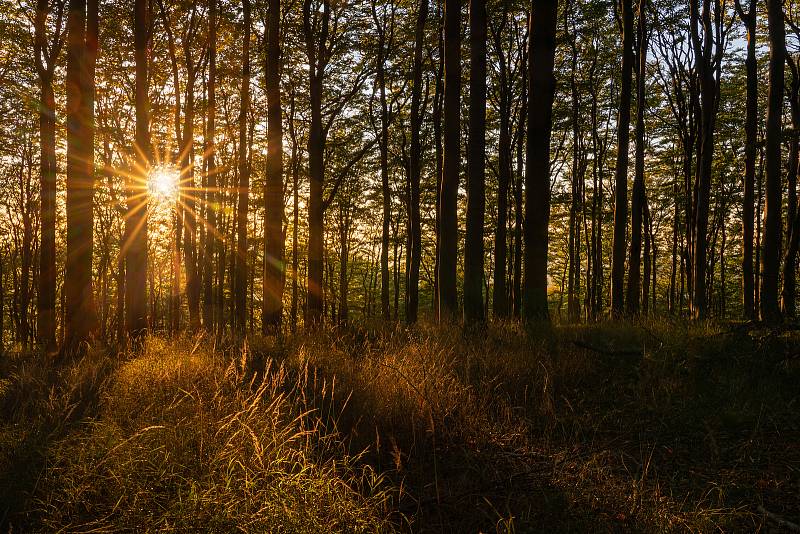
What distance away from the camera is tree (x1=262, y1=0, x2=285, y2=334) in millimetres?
10461

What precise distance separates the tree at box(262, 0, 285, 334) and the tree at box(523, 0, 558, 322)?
17.9 ft

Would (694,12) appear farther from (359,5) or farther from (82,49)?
(82,49)

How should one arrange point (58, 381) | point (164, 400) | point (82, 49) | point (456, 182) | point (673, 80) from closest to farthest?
point (164, 400), point (58, 381), point (82, 49), point (456, 182), point (673, 80)

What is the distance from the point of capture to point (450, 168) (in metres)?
8.85

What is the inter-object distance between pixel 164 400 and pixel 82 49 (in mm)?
7609

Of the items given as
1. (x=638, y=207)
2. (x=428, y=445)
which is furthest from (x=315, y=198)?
(x=428, y=445)

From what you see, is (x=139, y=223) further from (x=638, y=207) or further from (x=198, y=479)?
(x=638, y=207)

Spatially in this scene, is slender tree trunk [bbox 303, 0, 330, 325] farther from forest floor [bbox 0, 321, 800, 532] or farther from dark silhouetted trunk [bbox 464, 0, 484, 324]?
forest floor [bbox 0, 321, 800, 532]

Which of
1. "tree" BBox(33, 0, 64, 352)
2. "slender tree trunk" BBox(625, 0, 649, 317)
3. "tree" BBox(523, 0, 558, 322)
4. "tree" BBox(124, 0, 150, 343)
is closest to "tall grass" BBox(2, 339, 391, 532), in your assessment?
Result: "tree" BBox(523, 0, 558, 322)

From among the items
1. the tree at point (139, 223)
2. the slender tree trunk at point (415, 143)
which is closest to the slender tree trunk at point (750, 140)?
the slender tree trunk at point (415, 143)

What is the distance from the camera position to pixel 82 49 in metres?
8.30

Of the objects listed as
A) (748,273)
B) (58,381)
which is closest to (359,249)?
A: (748,273)

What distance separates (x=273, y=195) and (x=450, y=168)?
4.03m

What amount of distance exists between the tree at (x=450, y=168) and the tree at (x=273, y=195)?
369 cm
